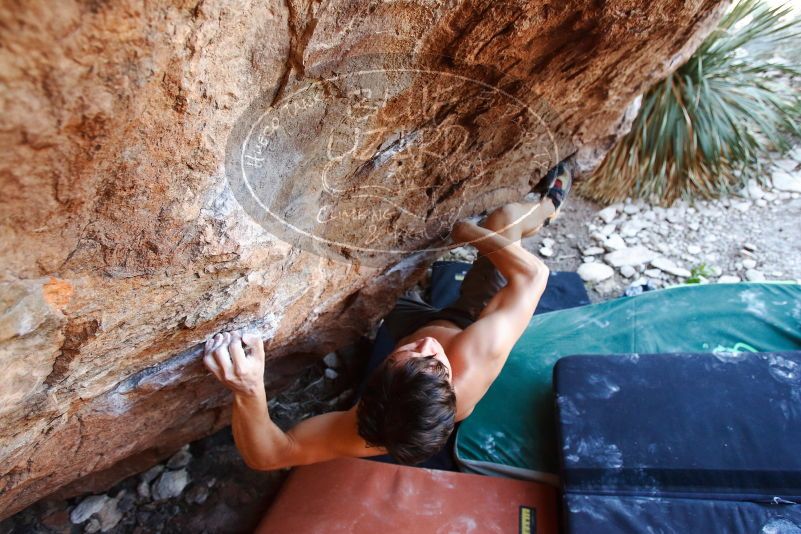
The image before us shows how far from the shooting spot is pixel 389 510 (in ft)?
6.51

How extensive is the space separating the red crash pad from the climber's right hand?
63 centimetres

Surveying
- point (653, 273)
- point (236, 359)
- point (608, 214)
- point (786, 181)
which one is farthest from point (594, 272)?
point (236, 359)

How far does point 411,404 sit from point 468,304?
29.7 inches

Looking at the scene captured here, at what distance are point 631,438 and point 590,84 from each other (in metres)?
1.19

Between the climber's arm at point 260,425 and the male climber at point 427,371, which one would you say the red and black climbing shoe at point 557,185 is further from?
the climber's arm at point 260,425

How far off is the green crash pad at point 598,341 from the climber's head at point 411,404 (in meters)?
0.67

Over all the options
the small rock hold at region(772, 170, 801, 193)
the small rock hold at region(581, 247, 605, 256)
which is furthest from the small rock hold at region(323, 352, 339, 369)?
the small rock hold at region(772, 170, 801, 193)

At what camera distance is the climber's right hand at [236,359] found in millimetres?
1589

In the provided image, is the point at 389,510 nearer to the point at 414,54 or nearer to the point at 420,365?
the point at 420,365

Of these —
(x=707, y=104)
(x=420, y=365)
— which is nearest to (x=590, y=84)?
(x=420, y=365)

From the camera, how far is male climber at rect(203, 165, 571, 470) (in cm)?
159

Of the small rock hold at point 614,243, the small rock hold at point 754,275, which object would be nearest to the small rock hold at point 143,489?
the small rock hold at point 614,243

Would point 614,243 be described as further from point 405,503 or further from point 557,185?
point 405,503

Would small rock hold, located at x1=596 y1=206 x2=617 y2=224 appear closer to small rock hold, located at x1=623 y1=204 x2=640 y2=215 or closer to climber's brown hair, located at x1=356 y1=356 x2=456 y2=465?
small rock hold, located at x1=623 y1=204 x2=640 y2=215
